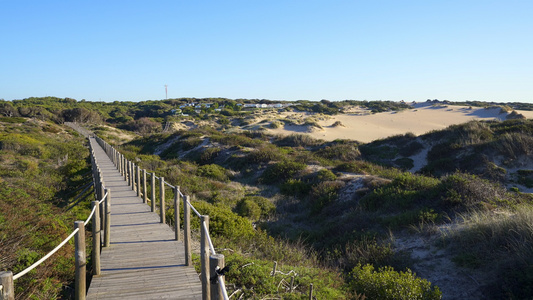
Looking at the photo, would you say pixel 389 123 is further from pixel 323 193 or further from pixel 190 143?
pixel 323 193

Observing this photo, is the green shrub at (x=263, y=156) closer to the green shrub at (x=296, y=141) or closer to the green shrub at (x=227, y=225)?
the green shrub at (x=296, y=141)

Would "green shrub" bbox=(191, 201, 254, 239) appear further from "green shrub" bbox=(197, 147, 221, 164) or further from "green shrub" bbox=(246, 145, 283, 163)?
"green shrub" bbox=(197, 147, 221, 164)

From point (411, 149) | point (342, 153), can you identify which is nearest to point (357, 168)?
point (342, 153)

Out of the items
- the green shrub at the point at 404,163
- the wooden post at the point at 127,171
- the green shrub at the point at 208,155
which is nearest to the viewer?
the wooden post at the point at 127,171

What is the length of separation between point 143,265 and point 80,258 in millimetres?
1710

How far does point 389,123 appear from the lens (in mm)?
51781

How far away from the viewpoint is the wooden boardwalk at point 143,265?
4855mm

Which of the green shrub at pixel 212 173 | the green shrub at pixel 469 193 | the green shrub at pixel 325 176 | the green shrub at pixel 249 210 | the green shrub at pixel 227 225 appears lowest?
the green shrub at pixel 249 210

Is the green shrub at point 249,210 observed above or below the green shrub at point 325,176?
below

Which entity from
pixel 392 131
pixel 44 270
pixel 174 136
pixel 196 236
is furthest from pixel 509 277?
pixel 392 131

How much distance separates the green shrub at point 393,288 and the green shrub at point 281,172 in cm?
1127

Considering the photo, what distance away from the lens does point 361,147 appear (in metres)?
25.4

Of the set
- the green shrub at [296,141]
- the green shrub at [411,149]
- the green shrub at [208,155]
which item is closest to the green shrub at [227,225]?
the green shrub at [208,155]

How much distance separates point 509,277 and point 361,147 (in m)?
19.9
